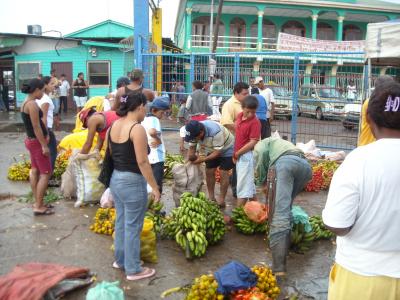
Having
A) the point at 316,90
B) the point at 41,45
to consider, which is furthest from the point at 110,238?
the point at 41,45

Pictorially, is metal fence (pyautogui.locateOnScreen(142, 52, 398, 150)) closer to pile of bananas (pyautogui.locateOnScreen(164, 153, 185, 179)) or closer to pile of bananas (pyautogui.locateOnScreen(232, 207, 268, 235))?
pile of bananas (pyautogui.locateOnScreen(164, 153, 185, 179))

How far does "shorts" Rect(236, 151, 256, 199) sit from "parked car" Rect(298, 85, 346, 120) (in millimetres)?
5311

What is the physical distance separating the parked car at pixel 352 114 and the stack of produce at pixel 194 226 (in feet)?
21.3

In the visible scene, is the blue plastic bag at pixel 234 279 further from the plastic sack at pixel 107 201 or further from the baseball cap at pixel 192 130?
→ the plastic sack at pixel 107 201

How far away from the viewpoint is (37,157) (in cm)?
607

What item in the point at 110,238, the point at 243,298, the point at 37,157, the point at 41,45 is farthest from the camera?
the point at 41,45

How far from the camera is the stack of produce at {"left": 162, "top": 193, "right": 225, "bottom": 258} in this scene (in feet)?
15.9

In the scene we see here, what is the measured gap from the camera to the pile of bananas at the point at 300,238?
5.09m

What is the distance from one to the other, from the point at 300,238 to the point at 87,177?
3.31m

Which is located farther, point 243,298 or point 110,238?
point 110,238

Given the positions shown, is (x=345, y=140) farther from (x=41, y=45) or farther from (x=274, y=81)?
(x=41, y=45)

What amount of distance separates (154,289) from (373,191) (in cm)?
274

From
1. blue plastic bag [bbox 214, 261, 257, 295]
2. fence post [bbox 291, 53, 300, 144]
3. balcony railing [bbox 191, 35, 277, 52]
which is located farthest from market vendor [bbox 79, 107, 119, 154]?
balcony railing [bbox 191, 35, 277, 52]

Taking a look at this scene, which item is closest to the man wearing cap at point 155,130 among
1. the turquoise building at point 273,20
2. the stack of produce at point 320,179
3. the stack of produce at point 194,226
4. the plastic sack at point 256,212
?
the stack of produce at point 194,226
